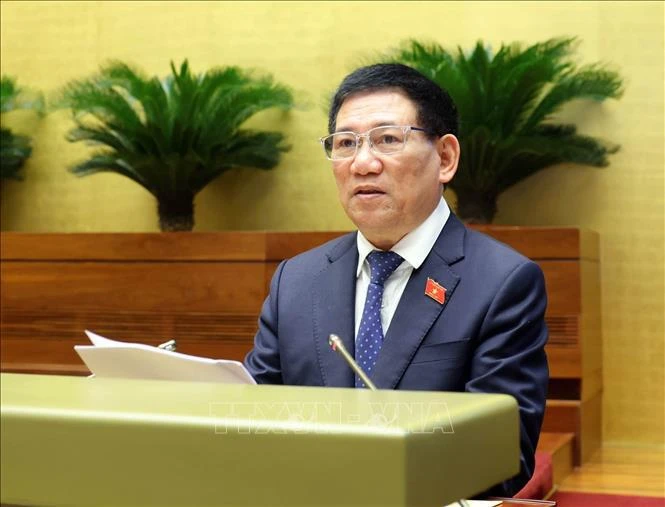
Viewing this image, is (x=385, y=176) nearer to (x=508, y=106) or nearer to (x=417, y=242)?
(x=417, y=242)

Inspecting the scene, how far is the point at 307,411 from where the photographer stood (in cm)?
83

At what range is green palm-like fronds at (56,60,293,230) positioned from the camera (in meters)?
5.61

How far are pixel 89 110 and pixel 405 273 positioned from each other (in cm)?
378

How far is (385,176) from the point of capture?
2332mm

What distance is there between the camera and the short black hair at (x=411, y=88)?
237cm

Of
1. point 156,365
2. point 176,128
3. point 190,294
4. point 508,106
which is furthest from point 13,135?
point 156,365

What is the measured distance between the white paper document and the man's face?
88cm

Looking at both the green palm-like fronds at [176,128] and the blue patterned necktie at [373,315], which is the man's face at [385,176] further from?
the green palm-like fronds at [176,128]

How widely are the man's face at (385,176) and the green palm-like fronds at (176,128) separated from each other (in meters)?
3.36

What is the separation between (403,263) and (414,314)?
158 millimetres

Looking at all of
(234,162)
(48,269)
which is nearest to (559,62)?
(234,162)

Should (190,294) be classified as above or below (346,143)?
below

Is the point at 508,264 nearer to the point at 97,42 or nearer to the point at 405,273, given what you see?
the point at 405,273

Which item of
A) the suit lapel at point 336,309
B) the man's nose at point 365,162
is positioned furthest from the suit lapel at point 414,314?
the man's nose at point 365,162
